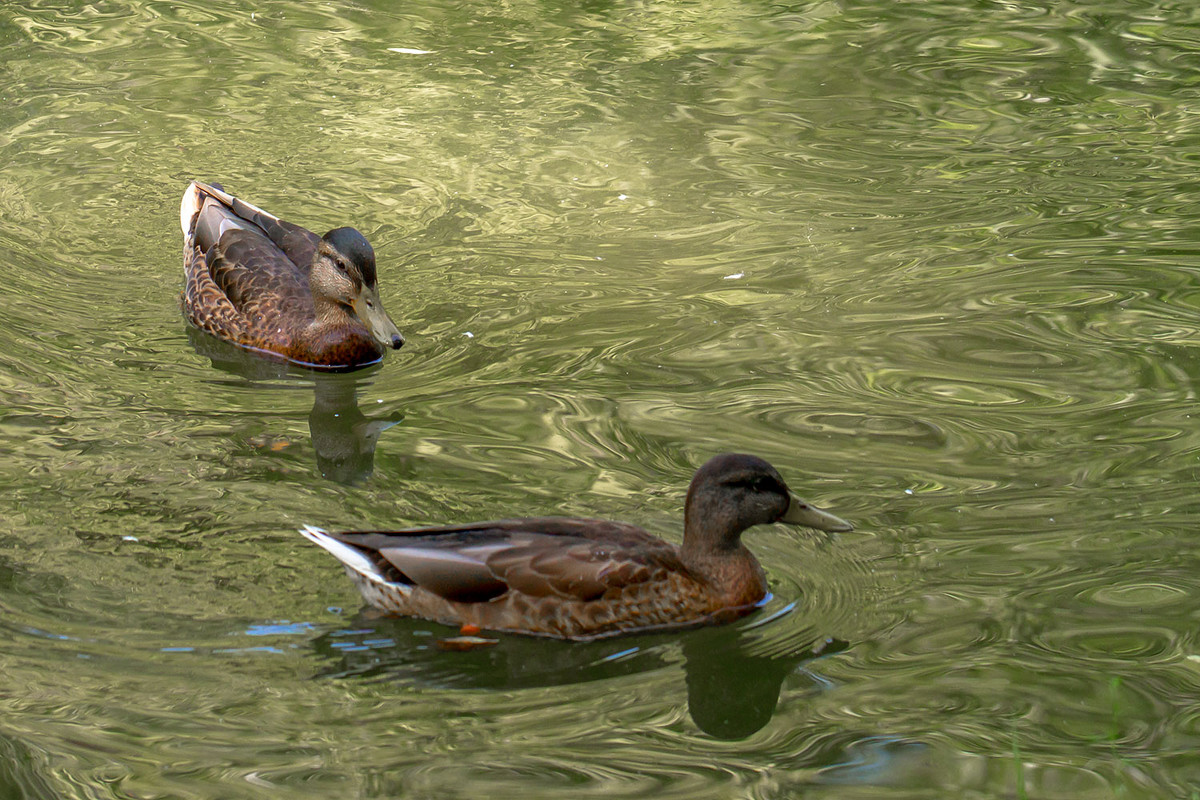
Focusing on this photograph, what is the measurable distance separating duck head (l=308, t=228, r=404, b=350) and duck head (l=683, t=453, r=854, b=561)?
2845mm

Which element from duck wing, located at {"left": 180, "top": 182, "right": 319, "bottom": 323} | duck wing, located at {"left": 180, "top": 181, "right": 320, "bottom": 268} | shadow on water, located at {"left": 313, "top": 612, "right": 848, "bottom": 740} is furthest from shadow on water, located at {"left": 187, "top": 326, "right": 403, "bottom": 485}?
shadow on water, located at {"left": 313, "top": 612, "right": 848, "bottom": 740}

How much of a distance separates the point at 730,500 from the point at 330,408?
282 cm

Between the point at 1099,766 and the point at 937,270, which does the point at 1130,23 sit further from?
the point at 1099,766

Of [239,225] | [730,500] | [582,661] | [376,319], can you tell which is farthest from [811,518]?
[239,225]

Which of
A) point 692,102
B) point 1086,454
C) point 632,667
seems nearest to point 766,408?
point 1086,454

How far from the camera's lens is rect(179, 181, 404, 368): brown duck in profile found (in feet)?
26.9

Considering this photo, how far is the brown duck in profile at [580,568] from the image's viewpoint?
214 inches

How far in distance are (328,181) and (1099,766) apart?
7.57 meters

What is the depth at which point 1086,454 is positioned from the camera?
6648mm

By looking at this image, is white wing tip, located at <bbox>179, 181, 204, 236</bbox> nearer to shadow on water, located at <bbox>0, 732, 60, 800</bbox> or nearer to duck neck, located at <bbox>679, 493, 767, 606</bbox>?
duck neck, located at <bbox>679, 493, 767, 606</bbox>

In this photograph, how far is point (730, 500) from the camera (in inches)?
219

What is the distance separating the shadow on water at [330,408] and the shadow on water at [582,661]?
4.29 feet

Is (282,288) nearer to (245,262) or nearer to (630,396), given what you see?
(245,262)

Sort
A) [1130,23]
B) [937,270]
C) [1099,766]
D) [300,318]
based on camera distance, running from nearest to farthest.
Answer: [1099,766]
[300,318]
[937,270]
[1130,23]
